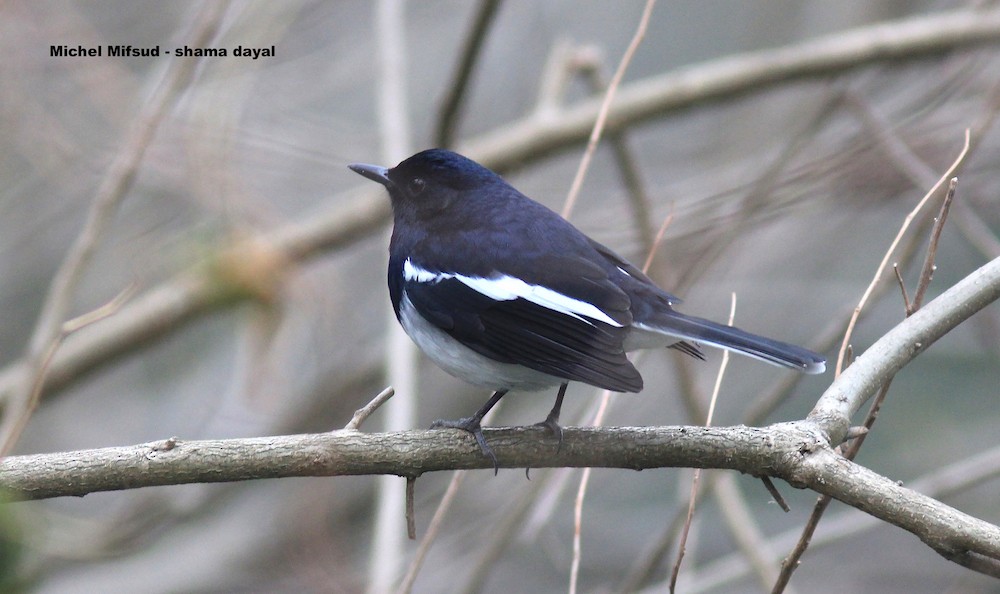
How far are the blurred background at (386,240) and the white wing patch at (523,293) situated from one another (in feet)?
2.85

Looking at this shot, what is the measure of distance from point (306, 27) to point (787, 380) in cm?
407

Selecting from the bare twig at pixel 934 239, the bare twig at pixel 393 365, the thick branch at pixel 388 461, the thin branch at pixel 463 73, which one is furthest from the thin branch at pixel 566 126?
the thick branch at pixel 388 461

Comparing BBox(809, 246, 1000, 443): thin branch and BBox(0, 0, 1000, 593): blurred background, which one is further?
BBox(0, 0, 1000, 593): blurred background

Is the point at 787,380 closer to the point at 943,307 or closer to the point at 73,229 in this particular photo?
the point at 943,307

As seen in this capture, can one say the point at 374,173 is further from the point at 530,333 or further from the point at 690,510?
the point at 690,510

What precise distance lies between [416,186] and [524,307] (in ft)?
2.72

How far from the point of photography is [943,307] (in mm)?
2352

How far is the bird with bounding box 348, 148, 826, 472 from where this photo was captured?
2650mm

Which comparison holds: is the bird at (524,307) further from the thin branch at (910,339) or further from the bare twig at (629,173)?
the bare twig at (629,173)

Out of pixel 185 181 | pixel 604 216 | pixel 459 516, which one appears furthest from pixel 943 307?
pixel 459 516

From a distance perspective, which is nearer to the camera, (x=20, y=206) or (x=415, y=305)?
→ (x=415, y=305)

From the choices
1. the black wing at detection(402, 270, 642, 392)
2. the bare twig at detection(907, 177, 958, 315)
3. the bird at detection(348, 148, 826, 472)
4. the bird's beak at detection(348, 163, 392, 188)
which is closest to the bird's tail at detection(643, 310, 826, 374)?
the bird at detection(348, 148, 826, 472)

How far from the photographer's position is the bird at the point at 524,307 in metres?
2.65

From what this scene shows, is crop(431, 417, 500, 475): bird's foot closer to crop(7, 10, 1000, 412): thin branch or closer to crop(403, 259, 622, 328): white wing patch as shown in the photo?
crop(403, 259, 622, 328): white wing patch
